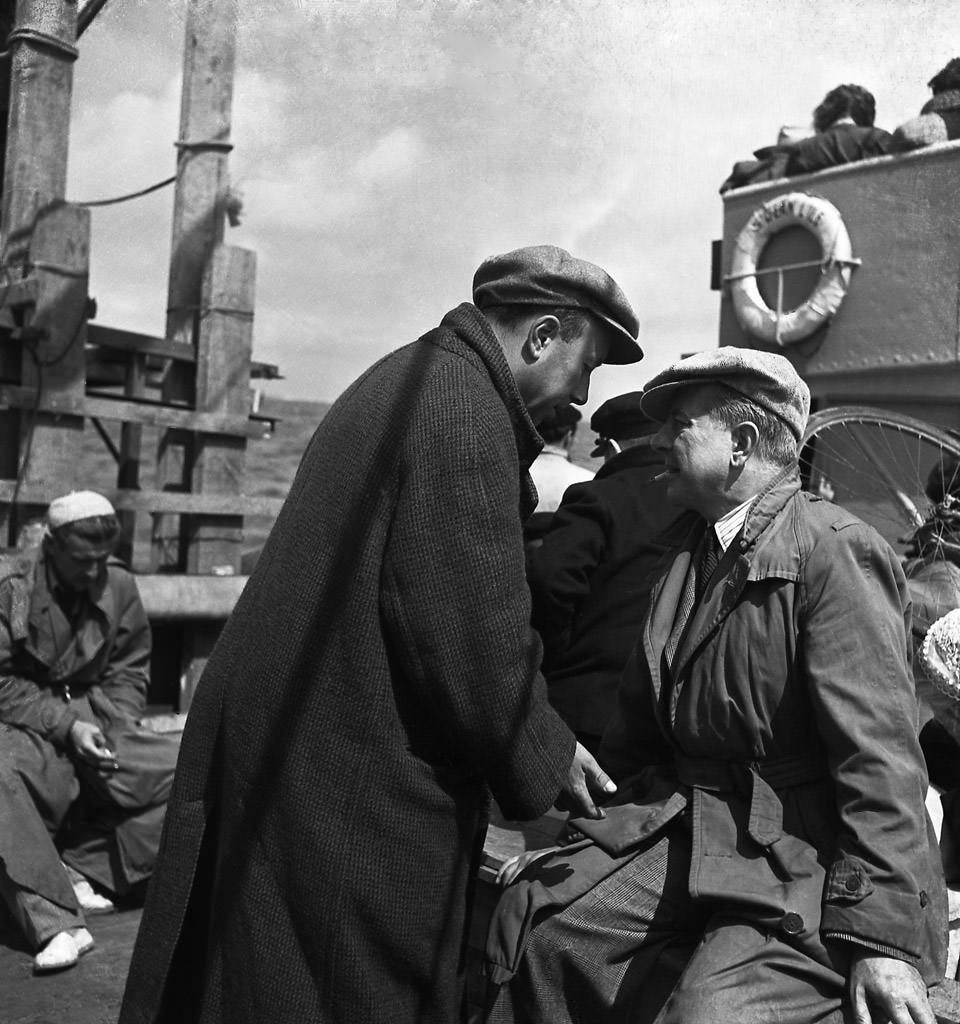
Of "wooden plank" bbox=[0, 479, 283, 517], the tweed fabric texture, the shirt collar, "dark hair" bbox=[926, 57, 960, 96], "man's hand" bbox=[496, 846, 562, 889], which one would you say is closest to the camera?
the tweed fabric texture

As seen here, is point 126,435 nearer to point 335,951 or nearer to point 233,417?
point 233,417

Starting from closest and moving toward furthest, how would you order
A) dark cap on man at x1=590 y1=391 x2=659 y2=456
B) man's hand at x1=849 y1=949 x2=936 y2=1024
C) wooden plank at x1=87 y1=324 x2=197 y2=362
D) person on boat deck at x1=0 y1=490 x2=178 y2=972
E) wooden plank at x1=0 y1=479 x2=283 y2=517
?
man's hand at x1=849 y1=949 x2=936 y2=1024, dark cap on man at x1=590 y1=391 x2=659 y2=456, person on boat deck at x1=0 y1=490 x2=178 y2=972, wooden plank at x1=0 y1=479 x2=283 y2=517, wooden plank at x1=87 y1=324 x2=197 y2=362

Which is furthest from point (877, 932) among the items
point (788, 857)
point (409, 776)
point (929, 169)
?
point (929, 169)

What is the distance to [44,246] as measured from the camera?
20.0 ft

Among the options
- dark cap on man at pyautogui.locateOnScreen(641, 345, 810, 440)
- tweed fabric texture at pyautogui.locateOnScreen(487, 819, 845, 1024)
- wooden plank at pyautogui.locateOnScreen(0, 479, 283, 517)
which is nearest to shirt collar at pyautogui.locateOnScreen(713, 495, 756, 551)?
dark cap on man at pyautogui.locateOnScreen(641, 345, 810, 440)

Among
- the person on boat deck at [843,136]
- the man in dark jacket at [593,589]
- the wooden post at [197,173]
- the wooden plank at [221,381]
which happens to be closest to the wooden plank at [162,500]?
the wooden plank at [221,381]

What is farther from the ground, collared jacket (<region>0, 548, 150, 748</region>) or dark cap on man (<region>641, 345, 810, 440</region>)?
dark cap on man (<region>641, 345, 810, 440</region>)

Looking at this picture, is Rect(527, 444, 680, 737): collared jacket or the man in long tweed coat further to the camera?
Rect(527, 444, 680, 737): collared jacket

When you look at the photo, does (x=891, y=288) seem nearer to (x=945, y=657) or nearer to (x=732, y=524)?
(x=945, y=657)

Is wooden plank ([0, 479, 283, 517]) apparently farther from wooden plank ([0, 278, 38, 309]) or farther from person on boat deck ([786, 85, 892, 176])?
person on boat deck ([786, 85, 892, 176])

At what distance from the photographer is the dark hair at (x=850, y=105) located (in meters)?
9.25

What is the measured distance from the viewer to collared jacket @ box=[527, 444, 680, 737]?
3225 millimetres

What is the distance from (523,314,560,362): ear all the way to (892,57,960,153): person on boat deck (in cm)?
747

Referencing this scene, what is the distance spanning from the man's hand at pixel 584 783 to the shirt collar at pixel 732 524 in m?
0.49
